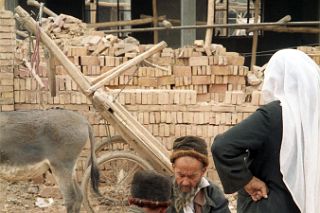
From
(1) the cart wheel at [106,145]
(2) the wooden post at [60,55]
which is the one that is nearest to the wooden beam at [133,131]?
(2) the wooden post at [60,55]

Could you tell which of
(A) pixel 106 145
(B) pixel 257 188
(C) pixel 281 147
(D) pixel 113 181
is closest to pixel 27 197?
(D) pixel 113 181

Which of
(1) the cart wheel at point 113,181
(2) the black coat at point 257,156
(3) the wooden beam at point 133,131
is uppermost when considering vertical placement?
(2) the black coat at point 257,156

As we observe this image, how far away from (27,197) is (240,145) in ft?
18.3

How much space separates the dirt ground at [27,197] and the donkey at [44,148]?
102 cm

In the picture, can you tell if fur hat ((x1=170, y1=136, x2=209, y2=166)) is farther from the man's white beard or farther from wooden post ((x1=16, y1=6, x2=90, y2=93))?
wooden post ((x1=16, y1=6, x2=90, y2=93))

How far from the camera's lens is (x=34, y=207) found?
7.91 m

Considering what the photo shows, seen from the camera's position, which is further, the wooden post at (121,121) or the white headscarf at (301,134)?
the wooden post at (121,121)

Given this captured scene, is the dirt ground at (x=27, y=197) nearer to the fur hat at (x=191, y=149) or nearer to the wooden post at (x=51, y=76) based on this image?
the wooden post at (x=51, y=76)

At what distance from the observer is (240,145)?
114 inches

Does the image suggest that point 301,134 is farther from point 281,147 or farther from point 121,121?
point 121,121

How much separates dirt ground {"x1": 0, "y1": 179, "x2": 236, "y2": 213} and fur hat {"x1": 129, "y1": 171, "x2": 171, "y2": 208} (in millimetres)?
4635

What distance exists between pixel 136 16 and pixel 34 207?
1159cm

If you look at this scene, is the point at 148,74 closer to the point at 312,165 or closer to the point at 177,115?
the point at 177,115

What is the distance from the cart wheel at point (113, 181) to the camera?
284 inches
